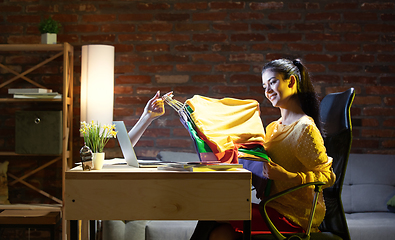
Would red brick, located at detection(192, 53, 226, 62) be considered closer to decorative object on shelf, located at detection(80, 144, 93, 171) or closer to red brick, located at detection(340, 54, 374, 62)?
red brick, located at detection(340, 54, 374, 62)

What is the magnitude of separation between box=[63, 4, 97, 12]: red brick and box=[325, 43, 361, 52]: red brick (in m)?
1.97

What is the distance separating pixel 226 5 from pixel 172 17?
456 mm

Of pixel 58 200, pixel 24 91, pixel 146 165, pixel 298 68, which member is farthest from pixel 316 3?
pixel 58 200

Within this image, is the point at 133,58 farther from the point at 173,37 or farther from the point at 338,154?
the point at 338,154

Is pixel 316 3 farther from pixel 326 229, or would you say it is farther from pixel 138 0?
pixel 326 229

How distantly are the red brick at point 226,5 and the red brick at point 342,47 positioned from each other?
0.78m

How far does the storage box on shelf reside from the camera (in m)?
2.82

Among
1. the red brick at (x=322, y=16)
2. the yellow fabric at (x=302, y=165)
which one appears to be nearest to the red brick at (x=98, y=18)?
the red brick at (x=322, y=16)

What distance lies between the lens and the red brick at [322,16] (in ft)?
10.1

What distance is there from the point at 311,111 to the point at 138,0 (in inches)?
74.0

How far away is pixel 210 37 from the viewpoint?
309 centimetres

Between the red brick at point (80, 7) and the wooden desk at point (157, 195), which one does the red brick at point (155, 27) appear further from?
the wooden desk at point (157, 195)

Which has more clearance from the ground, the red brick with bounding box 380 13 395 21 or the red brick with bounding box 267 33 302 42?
the red brick with bounding box 380 13 395 21

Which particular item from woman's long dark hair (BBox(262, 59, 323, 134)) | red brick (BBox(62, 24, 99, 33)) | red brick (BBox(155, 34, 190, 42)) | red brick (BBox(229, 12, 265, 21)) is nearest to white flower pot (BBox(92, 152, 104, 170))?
woman's long dark hair (BBox(262, 59, 323, 134))
